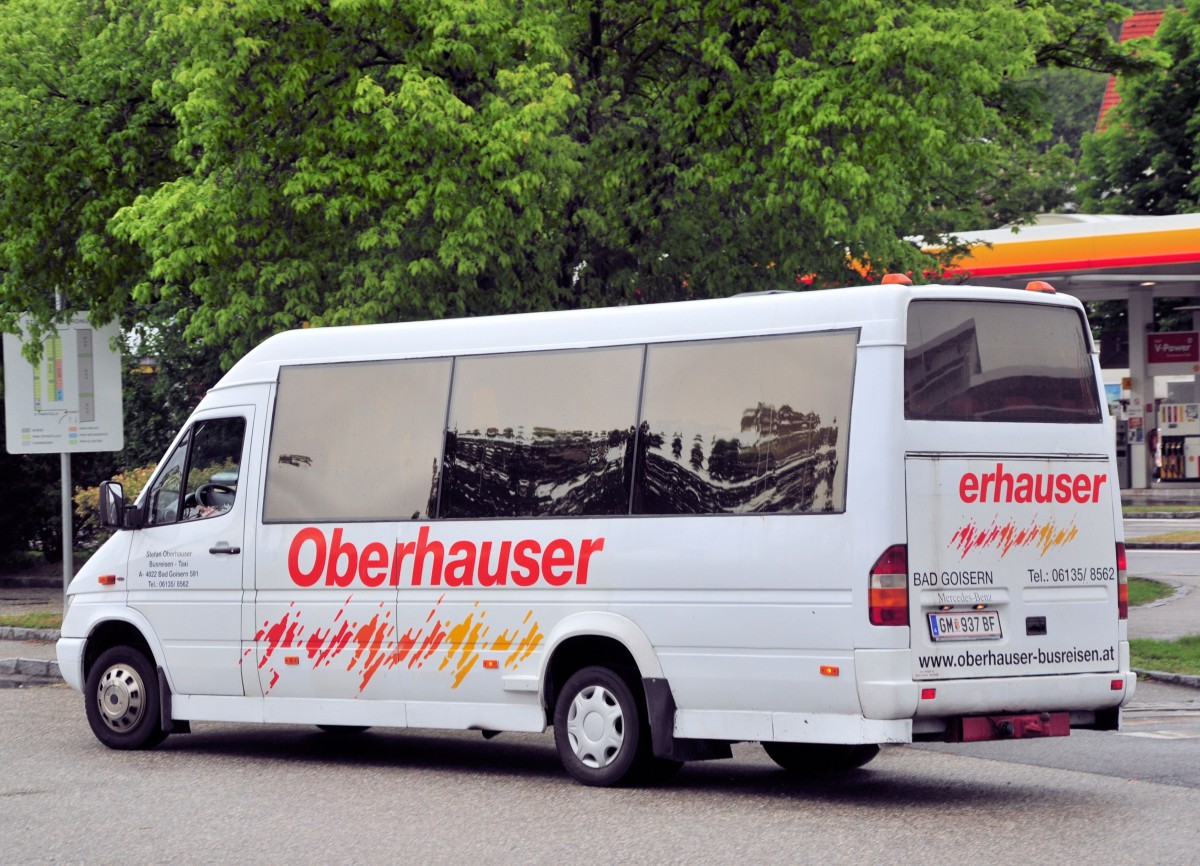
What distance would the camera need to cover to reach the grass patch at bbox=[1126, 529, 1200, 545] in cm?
2905

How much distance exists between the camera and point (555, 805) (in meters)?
9.33

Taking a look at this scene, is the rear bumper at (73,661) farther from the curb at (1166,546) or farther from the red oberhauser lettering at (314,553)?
the curb at (1166,546)

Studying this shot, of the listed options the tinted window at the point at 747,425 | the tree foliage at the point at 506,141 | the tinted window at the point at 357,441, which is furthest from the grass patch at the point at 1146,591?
the tinted window at the point at 747,425

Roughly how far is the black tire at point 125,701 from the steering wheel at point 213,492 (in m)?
1.13

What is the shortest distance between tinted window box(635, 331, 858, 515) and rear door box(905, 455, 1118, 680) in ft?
1.63

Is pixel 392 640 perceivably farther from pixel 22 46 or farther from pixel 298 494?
pixel 22 46

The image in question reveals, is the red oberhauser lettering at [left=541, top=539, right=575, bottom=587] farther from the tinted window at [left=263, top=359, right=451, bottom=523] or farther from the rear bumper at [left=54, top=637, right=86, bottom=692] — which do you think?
the rear bumper at [left=54, top=637, right=86, bottom=692]

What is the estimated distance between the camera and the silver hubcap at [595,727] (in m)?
9.88

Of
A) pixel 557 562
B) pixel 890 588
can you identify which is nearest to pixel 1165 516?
pixel 557 562

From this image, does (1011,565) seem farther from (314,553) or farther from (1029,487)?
(314,553)

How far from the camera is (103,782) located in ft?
34.0

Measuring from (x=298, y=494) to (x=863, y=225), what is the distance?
6.77 meters

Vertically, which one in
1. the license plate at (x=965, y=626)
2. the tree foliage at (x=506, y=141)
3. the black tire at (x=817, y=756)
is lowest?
the black tire at (x=817, y=756)

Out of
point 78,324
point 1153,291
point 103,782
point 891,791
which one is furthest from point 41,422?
point 1153,291
